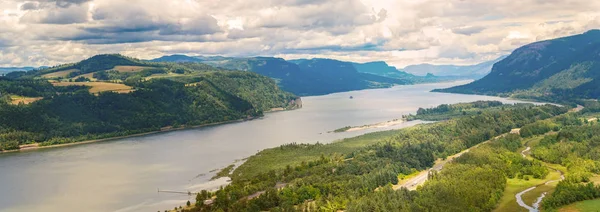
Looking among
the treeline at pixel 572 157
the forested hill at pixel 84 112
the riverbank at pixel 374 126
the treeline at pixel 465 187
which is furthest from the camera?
the riverbank at pixel 374 126

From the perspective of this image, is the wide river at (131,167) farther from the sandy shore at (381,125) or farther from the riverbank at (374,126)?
the sandy shore at (381,125)

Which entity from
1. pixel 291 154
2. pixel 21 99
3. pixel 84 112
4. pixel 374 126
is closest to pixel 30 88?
pixel 21 99

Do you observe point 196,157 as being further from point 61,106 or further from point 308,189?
point 61,106

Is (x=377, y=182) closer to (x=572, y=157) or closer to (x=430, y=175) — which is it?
(x=430, y=175)

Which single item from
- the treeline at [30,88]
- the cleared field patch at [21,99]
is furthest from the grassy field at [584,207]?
the treeline at [30,88]

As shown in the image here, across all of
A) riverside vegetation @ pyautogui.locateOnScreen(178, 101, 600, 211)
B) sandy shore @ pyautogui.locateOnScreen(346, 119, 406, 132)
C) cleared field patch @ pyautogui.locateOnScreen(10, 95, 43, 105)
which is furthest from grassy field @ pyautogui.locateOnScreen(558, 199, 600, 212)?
cleared field patch @ pyautogui.locateOnScreen(10, 95, 43, 105)

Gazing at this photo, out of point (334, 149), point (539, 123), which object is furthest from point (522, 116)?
point (334, 149)
